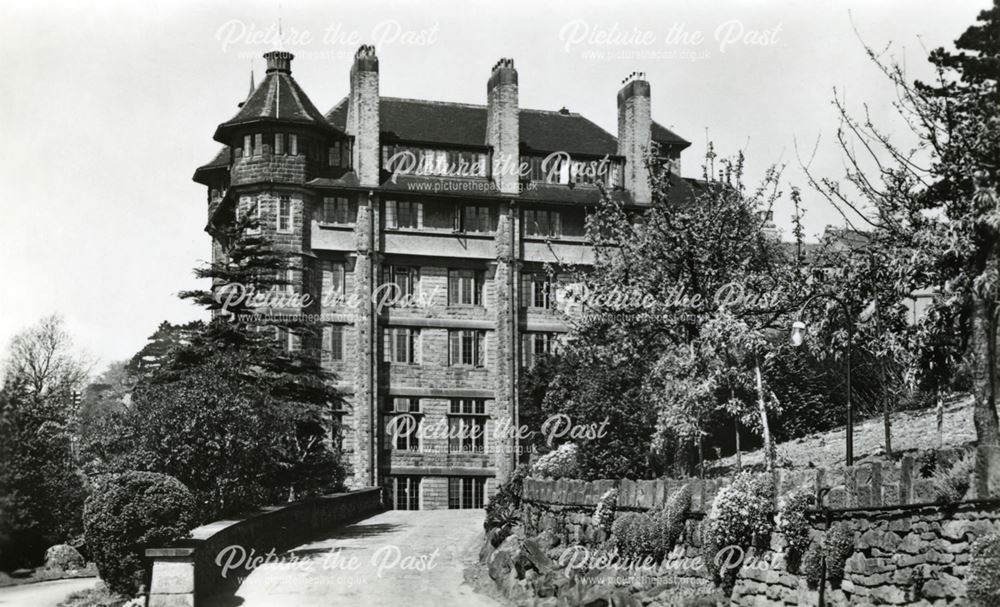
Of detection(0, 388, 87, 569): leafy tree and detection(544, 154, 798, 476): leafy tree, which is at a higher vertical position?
detection(544, 154, 798, 476): leafy tree

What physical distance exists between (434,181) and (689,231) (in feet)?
86.3

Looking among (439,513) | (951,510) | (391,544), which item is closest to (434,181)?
(439,513)

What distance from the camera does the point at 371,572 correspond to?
25875mm

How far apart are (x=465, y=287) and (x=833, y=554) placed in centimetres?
3763

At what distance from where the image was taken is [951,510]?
1352 centimetres

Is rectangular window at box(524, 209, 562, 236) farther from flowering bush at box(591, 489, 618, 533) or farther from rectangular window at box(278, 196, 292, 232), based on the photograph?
flowering bush at box(591, 489, 618, 533)

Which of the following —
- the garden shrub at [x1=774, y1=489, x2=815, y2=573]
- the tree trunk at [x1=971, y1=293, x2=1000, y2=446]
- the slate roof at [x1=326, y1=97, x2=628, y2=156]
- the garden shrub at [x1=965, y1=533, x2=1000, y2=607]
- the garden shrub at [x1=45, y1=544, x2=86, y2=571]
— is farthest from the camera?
the slate roof at [x1=326, y1=97, x2=628, y2=156]

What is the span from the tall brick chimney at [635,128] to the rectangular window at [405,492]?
16.1 metres

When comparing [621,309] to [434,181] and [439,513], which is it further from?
[434,181]

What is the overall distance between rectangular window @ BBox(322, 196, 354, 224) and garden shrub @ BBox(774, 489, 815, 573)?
1422 inches

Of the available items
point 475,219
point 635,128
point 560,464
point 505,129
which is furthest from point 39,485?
point 635,128

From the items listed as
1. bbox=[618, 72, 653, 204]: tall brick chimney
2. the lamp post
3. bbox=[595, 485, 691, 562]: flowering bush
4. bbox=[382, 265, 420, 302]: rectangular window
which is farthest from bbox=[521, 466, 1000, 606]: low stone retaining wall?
bbox=[618, 72, 653, 204]: tall brick chimney

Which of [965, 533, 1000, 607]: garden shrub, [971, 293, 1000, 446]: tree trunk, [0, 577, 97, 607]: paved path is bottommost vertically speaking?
[0, 577, 97, 607]: paved path

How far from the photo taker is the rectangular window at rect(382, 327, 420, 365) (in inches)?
2015
